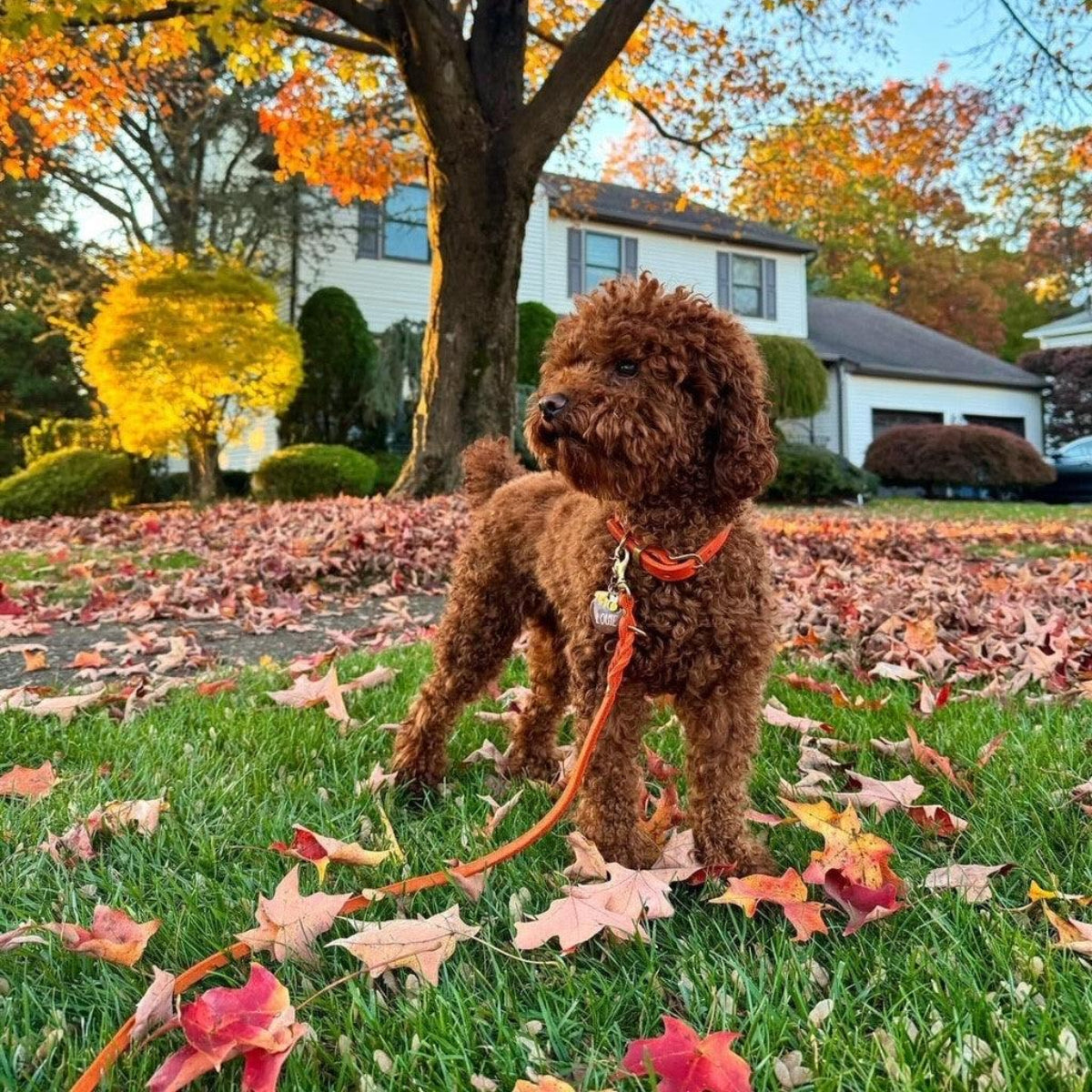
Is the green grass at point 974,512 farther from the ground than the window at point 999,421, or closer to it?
closer to it

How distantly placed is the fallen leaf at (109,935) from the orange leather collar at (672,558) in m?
1.36

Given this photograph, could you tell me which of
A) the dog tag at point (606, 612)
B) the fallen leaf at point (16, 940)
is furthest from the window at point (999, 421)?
the fallen leaf at point (16, 940)

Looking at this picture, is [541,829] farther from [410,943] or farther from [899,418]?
[899,418]

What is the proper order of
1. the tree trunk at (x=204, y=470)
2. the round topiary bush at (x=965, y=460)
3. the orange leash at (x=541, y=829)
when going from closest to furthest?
the orange leash at (x=541, y=829), the tree trunk at (x=204, y=470), the round topiary bush at (x=965, y=460)

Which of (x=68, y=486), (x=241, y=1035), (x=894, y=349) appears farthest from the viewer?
(x=894, y=349)

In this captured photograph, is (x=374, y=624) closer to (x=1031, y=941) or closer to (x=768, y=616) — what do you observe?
(x=768, y=616)

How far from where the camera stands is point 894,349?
27.2 metres

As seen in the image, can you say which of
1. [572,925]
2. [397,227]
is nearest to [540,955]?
[572,925]

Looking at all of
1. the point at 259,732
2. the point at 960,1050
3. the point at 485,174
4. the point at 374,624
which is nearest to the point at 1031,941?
the point at 960,1050

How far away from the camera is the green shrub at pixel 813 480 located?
17547 mm

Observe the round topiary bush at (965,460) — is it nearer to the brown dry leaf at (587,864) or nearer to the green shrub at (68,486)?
the green shrub at (68,486)

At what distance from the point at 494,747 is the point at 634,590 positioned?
4.19 feet

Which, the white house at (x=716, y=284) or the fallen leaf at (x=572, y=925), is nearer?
the fallen leaf at (x=572, y=925)

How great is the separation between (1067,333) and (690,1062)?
3491 centimetres
